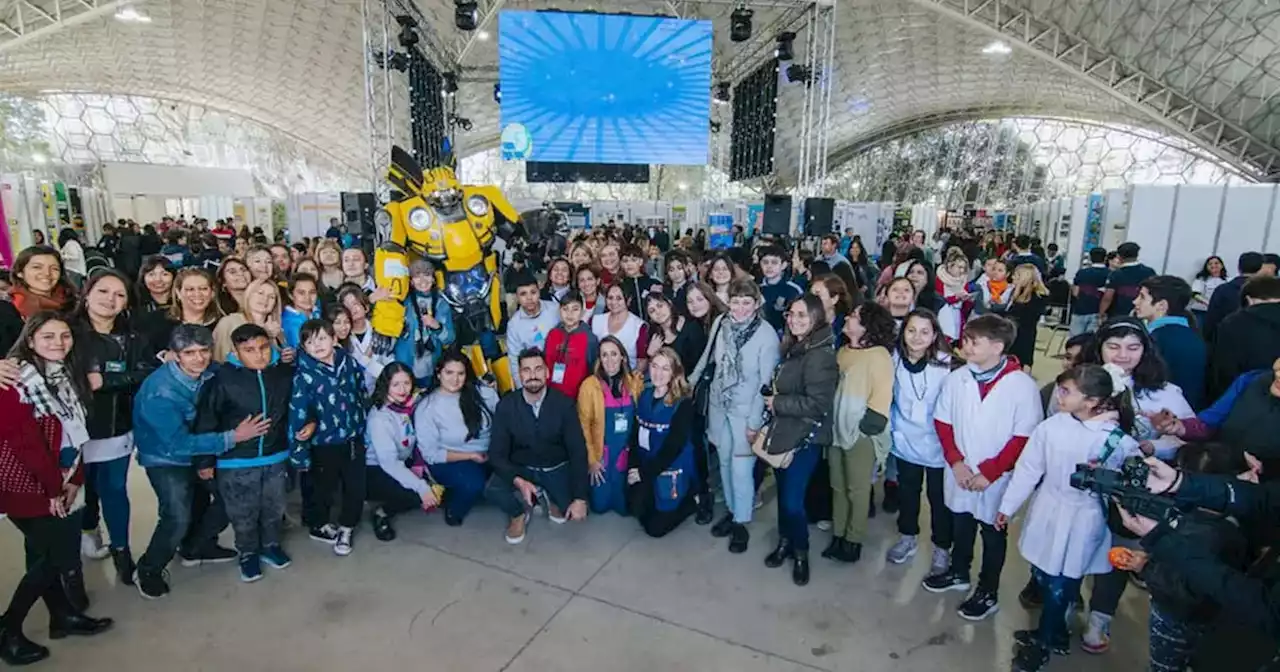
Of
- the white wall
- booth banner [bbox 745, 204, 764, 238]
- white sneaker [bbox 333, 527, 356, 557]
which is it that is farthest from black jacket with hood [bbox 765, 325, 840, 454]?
the white wall

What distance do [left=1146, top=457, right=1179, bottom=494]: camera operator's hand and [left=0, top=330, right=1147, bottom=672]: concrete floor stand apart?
1297 mm

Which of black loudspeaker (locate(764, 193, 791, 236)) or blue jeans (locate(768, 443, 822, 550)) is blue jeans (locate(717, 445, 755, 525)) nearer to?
blue jeans (locate(768, 443, 822, 550))

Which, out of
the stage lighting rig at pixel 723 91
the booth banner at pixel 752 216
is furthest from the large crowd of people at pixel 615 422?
the stage lighting rig at pixel 723 91

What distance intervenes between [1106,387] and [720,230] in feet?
45.3

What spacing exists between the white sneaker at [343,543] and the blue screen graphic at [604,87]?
33.8 feet

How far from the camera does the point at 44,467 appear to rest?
267 cm

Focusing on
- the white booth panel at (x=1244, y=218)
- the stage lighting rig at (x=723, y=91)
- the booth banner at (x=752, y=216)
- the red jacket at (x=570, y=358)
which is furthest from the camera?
the stage lighting rig at (x=723, y=91)

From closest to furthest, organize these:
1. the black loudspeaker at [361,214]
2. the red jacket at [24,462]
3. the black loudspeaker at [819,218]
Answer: the red jacket at [24,462]
the black loudspeaker at [819,218]
the black loudspeaker at [361,214]

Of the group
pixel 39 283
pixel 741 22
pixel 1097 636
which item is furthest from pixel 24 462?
pixel 741 22

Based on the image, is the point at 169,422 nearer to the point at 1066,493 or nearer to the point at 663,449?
the point at 663,449

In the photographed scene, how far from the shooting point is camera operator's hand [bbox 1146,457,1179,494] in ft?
6.46

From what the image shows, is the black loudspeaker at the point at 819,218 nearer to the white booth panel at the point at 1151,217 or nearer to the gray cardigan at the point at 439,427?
the white booth panel at the point at 1151,217

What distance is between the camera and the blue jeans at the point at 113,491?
131 inches

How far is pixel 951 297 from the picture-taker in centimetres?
533
